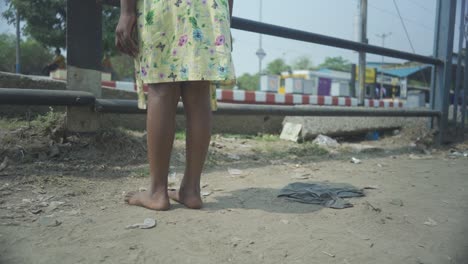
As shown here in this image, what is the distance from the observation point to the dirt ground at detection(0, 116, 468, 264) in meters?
1.23

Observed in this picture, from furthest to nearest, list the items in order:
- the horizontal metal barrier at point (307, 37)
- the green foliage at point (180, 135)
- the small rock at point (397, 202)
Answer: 1. the green foliage at point (180, 135)
2. the horizontal metal barrier at point (307, 37)
3. the small rock at point (397, 202)

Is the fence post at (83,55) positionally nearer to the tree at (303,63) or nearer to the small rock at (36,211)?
the small rock at (36,211)

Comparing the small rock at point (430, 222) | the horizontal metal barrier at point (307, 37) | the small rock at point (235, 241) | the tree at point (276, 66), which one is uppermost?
the tree at point (276, 66)

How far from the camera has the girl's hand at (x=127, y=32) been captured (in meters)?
1.62

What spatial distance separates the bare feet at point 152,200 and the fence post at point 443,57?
3.87 meters

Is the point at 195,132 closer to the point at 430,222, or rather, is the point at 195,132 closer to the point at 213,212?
the point at 213,212

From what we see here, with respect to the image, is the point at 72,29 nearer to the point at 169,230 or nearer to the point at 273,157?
the point at 169,230

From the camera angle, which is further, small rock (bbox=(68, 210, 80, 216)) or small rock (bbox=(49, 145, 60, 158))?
small rock (bbox=(49, 145, 60, 158))

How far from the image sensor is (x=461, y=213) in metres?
1.78

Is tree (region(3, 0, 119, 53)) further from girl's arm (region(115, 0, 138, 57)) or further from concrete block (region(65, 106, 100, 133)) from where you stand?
girl's arm (region(115, 0, 138, 57))

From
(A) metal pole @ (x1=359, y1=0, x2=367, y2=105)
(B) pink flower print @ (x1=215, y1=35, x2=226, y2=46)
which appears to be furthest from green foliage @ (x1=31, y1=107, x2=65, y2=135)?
(A) metal pole @ (x1=359, y1=0, x2=367, y2=105)

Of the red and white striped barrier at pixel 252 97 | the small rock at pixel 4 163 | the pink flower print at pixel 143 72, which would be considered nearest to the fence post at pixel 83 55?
the small rock at pixel 4 163

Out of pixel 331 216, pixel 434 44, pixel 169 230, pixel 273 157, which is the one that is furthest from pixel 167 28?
pixel 434 44

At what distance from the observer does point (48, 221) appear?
1402 millimetres
